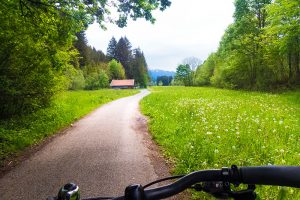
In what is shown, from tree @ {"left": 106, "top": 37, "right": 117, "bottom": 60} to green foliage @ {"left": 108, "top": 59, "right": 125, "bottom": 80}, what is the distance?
809 cm

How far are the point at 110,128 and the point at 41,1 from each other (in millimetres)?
6772

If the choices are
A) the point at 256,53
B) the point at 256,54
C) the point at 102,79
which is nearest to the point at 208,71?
the point at 102,79

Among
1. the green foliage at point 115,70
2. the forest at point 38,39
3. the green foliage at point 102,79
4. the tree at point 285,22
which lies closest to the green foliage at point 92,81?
the green foliage at point 102,79

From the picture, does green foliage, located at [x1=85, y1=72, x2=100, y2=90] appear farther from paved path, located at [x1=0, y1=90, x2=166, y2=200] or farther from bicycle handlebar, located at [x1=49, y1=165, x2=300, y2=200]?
bicycle handlebar, located at [x1=49, y1=165, x2=300, y2=200]

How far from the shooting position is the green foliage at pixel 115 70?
372 feet

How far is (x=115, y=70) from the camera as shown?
11656cm

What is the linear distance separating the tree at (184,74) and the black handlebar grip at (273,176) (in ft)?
408

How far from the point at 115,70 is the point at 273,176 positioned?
117m

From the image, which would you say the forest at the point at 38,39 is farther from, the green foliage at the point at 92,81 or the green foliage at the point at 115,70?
the green foliage at the point at 115,70

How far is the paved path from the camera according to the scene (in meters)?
6.79

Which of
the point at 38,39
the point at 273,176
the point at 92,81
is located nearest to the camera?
the point at 273,176

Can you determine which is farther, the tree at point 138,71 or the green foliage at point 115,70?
the tree at point 138,71

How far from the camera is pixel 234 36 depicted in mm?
44781

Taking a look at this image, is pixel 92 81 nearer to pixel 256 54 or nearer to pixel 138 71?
pixel 138 71
